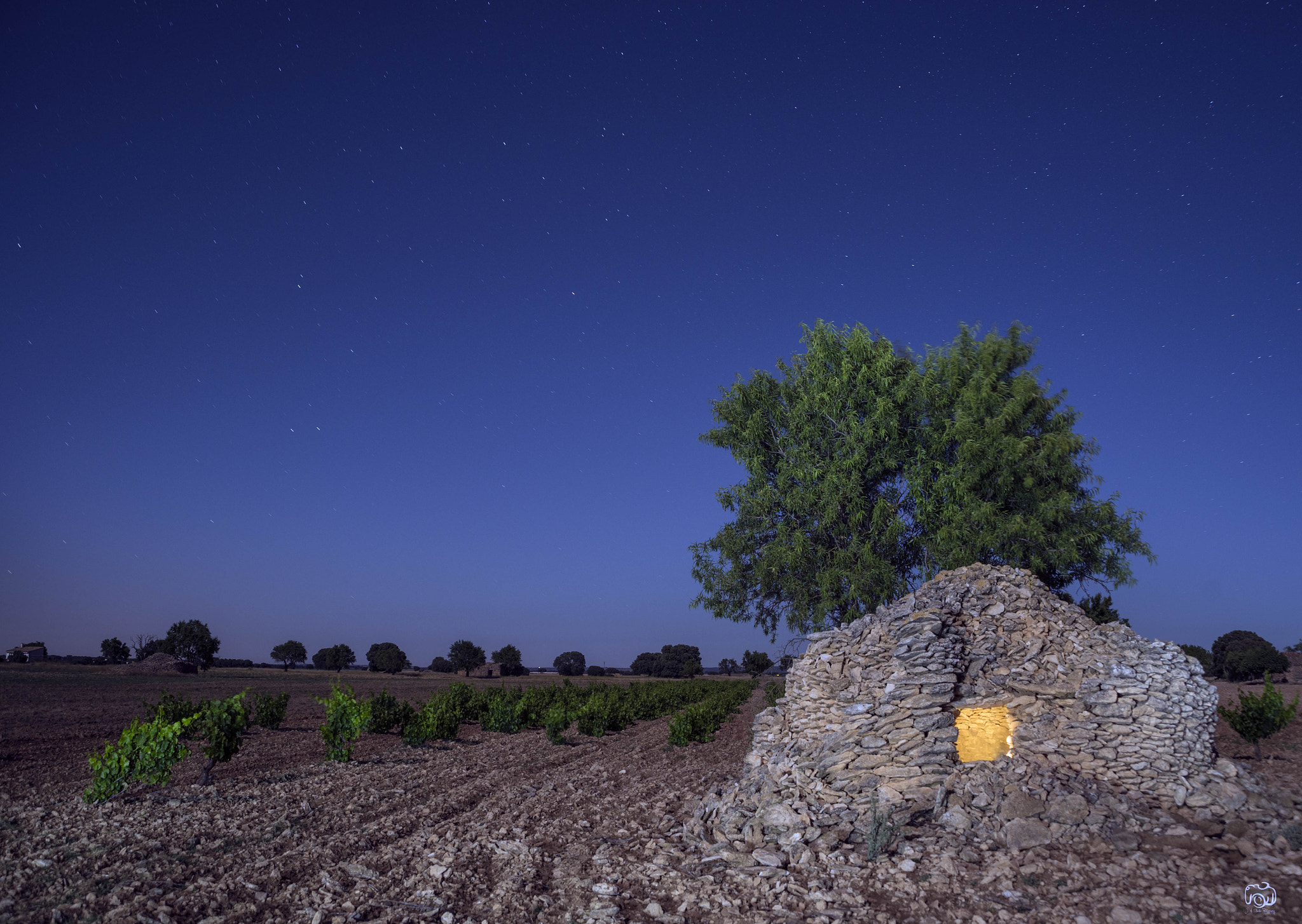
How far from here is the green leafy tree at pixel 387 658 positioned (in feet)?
313

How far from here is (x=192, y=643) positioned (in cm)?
8144

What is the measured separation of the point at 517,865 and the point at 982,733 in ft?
26.8

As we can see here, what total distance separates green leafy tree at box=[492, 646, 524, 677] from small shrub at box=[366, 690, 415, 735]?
76.9 meters

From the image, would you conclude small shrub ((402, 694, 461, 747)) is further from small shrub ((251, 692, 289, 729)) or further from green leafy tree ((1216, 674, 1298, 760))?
green leafy tree ((1216, 674, 1298, 760))

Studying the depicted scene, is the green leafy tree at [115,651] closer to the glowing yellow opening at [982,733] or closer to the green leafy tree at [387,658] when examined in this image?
the green leafy tree at [387,658]

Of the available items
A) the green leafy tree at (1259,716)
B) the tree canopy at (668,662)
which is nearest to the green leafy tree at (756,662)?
the tree canopy at (668,662)

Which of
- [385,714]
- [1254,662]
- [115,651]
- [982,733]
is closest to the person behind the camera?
[982,733]

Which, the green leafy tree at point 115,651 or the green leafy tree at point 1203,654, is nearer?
the green leafy tree at point 1203,654

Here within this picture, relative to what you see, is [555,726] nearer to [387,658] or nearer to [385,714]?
[385,714]

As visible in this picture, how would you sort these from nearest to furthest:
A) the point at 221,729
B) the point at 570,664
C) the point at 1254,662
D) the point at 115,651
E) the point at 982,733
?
1. the point at 982,733
2. the point at 221,729
3. the point at 1254,662
4. the point at 115,651
5. the point at 570,664

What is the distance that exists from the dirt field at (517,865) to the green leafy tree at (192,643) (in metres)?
80.9

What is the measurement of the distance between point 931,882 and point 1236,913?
281 cm

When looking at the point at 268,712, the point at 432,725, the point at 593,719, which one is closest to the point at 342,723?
the point at 432,725

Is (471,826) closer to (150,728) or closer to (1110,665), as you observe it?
(150,728)
